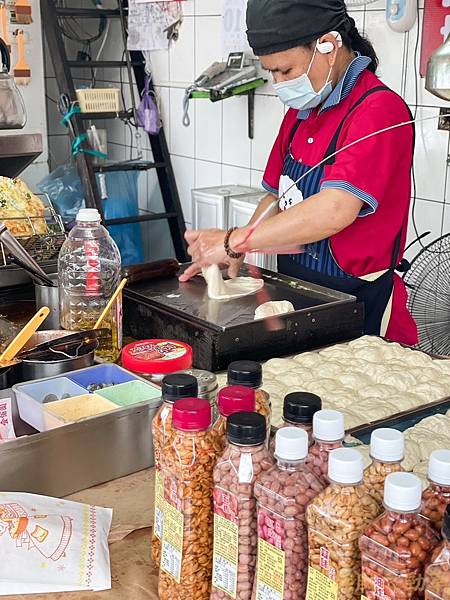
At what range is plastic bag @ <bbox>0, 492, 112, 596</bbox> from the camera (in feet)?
3.71

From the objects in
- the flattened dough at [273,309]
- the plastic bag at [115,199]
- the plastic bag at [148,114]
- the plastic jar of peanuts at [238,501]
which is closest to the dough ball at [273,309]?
the flattened dough at [273,309]

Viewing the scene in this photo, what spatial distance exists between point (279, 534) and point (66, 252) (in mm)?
1261

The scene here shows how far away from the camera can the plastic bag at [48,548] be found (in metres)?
1.13

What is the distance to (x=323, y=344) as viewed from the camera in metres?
2.00

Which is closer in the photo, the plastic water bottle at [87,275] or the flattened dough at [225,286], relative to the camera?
the plastic water bottle at [87,275]

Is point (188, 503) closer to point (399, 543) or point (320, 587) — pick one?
point (320, 587)

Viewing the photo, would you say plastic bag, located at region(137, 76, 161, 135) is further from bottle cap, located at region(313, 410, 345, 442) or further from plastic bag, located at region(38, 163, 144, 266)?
bottle cap, located at region(313, 410, 345, 442)

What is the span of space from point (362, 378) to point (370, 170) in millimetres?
635

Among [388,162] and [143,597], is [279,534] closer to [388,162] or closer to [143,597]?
[143,597]

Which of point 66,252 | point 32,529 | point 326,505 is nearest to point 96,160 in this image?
point 66,252

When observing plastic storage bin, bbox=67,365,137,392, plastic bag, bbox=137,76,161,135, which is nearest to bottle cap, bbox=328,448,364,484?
plastic storage bin, bbox=67,365,137,392

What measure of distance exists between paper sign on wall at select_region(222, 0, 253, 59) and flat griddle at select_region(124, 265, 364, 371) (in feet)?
8.00

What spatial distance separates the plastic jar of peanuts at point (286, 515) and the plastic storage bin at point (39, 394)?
573 mm

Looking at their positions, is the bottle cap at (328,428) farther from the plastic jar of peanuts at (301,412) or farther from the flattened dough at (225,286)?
the flattened dough at (225,286)
